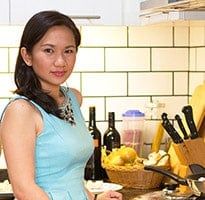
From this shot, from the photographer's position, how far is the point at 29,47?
1.71 metres

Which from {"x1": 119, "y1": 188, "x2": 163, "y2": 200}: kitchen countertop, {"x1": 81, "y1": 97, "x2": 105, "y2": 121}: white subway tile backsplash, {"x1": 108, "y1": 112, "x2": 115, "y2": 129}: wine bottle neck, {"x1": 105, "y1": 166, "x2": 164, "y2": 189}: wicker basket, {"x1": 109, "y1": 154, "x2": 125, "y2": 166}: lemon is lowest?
{"x1": 119, "y1": 188, "x2": 163, "y2": 200}: kitchen countertop

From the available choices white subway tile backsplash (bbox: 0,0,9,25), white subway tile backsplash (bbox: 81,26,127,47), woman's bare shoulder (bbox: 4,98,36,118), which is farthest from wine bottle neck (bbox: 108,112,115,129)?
woman's bare shoulder (bbox: 4,98,36,118)

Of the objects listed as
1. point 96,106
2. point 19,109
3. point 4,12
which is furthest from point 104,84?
point 19,109

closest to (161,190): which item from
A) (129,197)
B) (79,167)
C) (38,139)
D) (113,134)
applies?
(129,197)

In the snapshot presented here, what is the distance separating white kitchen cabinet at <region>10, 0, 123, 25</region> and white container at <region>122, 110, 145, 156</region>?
0.51 meters

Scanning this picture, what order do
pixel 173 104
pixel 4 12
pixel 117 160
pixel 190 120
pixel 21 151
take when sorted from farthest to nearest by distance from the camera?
pixel 173 104
pixel 117 160
pixel 4 12
pixel 190 120
pixel 21 151

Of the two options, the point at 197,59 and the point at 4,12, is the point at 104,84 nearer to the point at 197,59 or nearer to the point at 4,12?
the point at 197,59

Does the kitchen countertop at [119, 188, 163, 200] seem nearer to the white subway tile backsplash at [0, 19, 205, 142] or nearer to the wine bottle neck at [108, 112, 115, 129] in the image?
the wine bottle neck at [108, 112, 115, 129]

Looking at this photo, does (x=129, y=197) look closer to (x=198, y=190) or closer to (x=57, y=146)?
(x=198, y=190)

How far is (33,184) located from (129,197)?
0.63 meters

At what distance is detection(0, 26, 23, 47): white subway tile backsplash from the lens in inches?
99.7

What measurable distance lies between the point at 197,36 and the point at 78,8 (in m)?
0.64

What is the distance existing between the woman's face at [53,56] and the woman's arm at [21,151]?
14 centimetres

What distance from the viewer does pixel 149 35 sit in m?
2.65
